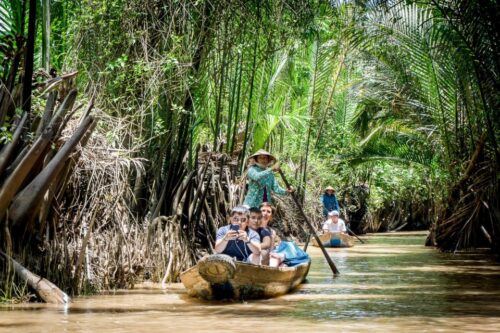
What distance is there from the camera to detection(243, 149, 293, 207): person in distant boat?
12.0 m

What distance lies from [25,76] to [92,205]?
2.08 metres

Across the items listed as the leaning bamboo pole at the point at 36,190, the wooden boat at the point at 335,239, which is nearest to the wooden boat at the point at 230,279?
the leaning bamboo pole at the point at 36,190

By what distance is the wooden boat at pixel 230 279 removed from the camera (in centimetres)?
912

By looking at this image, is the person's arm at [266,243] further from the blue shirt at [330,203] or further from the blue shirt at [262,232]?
the blue shirt at [330,203]

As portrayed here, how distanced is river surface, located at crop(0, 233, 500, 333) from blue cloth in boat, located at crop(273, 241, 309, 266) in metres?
0.39

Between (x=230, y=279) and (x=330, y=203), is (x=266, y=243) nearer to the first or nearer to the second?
(x=230, y=279)

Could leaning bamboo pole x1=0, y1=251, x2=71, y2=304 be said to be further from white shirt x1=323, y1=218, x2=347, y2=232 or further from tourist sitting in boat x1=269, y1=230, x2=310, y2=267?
white shirt x1=323, y1=218, x2=347, y2=232

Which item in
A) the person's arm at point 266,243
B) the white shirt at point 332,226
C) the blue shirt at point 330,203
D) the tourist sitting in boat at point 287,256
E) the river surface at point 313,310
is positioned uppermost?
the blue shirt at point 330,203

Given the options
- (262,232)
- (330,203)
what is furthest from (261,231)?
(330,203)

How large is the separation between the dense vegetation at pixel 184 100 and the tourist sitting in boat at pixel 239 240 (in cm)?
139

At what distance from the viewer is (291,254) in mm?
11805

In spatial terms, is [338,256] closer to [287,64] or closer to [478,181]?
[478,181]

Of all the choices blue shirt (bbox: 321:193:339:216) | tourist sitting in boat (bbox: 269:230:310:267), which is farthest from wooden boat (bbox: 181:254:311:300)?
blue shirt (bbox: 321:193:339:216)

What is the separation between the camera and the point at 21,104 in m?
8.84
